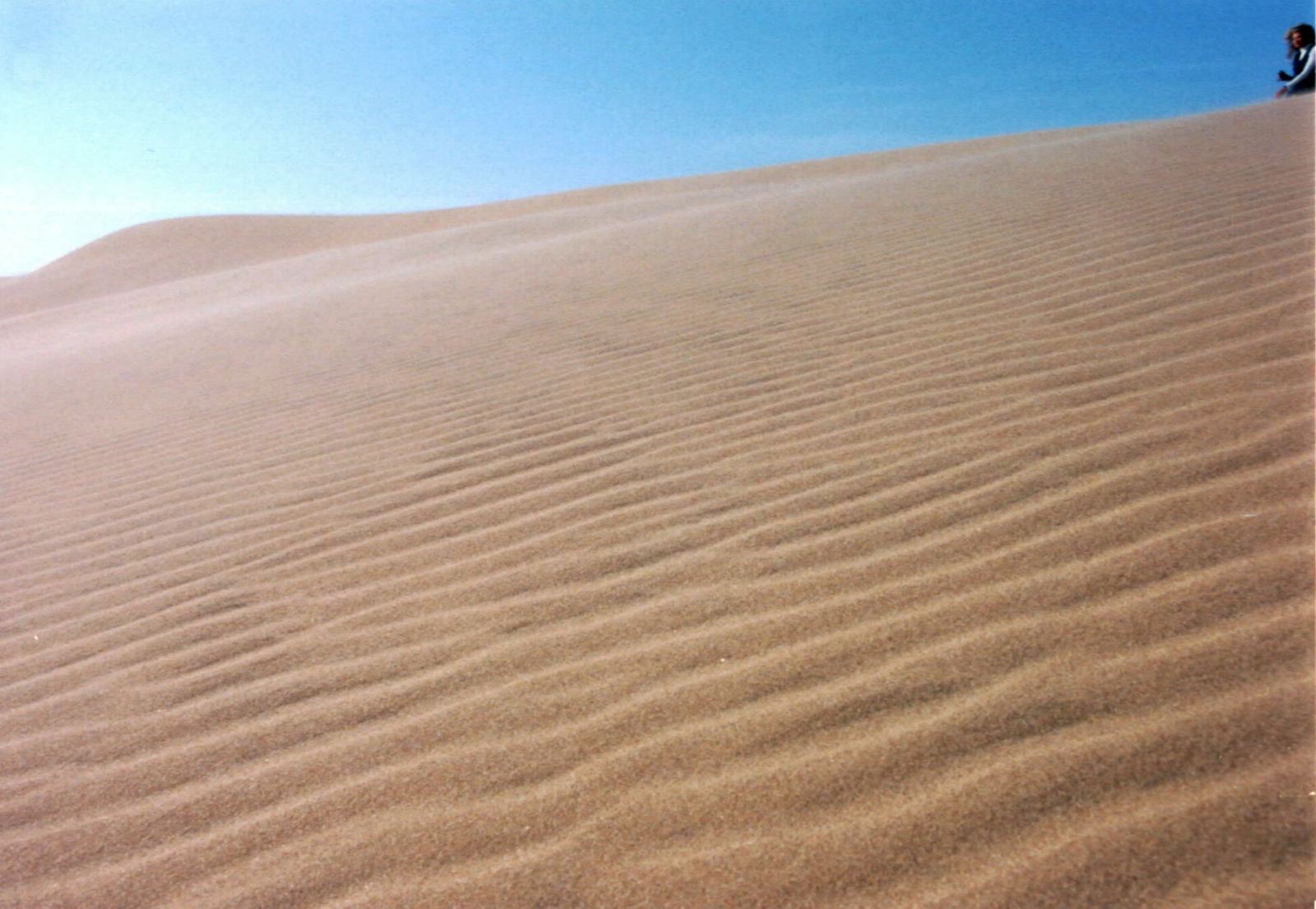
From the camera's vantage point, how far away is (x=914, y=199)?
9.00 meters

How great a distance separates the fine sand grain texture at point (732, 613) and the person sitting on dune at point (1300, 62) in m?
5.68

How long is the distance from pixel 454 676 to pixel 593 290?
18.0 ft

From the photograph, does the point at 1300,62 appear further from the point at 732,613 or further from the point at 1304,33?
the point at 732,613

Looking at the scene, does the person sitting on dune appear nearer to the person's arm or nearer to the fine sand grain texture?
the person's arm

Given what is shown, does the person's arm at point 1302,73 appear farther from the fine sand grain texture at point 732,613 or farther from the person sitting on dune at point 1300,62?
the fine sand grain texture at point 732,613

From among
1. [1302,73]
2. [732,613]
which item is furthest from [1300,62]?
[732,613]

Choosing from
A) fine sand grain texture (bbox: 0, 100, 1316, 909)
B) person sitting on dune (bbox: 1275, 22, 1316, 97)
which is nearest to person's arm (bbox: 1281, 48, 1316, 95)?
person sitting on dune (bbox: 1275, 22, 1316, 97)

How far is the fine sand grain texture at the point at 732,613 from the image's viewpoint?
72.9 inches

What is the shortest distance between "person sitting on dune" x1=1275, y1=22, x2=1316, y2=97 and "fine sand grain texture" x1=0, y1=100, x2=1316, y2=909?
5.68 metres

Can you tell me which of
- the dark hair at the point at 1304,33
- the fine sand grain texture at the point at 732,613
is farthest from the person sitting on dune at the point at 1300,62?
the fine sand grain texture at the point at 732,613

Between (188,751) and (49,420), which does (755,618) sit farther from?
(49,420)

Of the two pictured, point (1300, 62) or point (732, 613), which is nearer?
point (732, 613)

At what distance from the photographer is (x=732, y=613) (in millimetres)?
2625

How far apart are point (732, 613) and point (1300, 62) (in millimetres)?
11581
